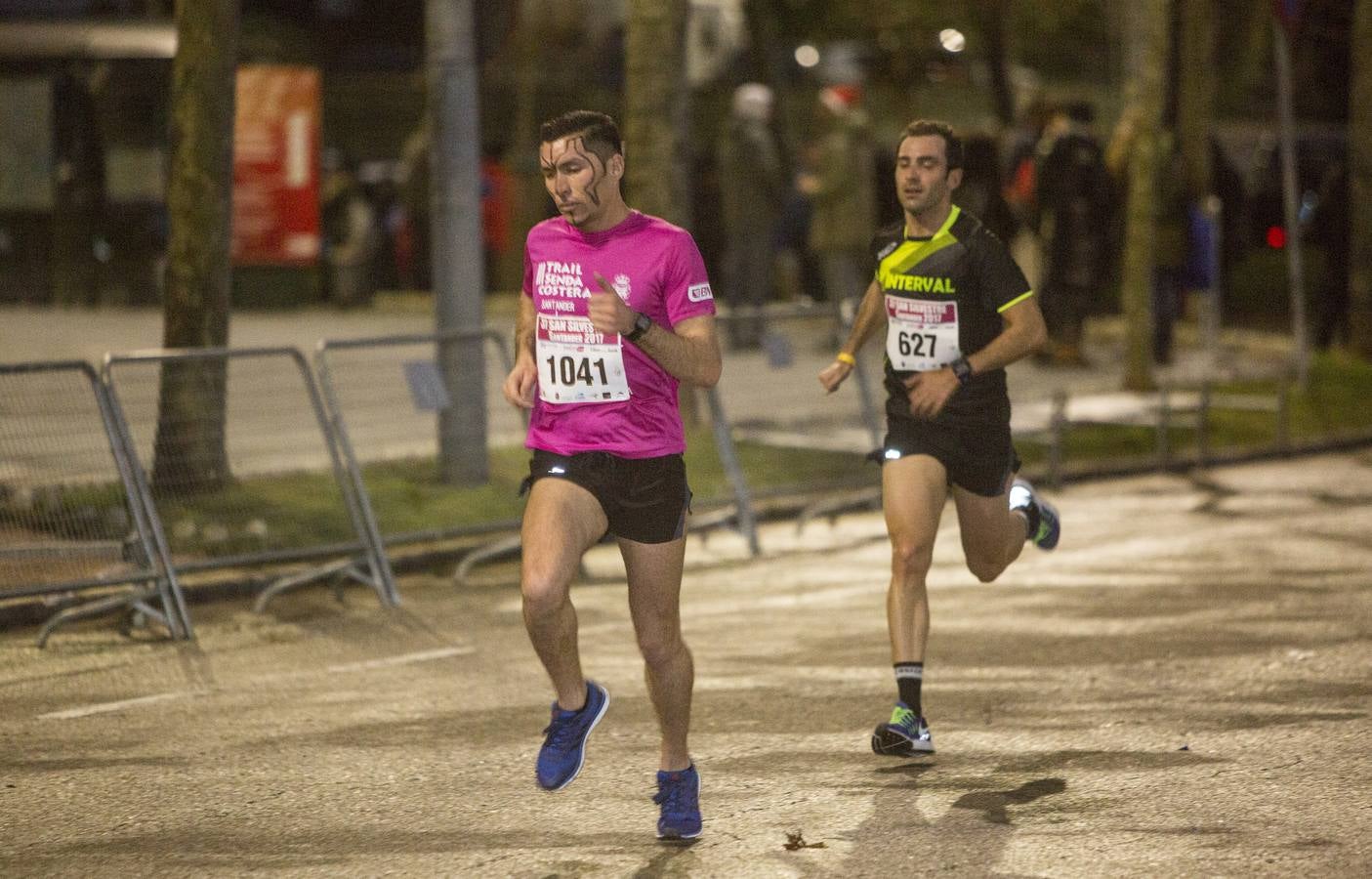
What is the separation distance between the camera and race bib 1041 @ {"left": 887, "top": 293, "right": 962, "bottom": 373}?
748 centimetres

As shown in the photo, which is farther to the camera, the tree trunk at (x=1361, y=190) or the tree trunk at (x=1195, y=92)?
→ the tree trunk at (x=1195, y=92)

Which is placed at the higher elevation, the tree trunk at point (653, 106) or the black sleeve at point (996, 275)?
the tree trunk at point (653, 106)

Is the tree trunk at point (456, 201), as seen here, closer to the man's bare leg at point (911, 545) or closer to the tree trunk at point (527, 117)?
the man's bare leg at point (911, 545)

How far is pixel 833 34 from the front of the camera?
37.3 meters

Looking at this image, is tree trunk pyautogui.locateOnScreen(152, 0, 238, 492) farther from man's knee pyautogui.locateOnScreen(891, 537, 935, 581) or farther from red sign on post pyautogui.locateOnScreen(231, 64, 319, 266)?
red sign on post pyautogui.locateOnScreen(231, 64, 319, 266)

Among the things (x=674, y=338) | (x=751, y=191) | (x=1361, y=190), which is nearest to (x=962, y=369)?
(x=674, y=338)

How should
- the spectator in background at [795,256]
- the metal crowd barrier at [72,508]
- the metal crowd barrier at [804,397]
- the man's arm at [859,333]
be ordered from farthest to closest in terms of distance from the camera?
the spectator in background at [795,256] < the metal crowd barrier at [804,397] < the metal crowd barrier at [72,508] < the man's arm at [859,333]

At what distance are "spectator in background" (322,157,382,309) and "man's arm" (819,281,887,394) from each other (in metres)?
19.3

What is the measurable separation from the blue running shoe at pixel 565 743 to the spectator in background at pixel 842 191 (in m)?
14.5

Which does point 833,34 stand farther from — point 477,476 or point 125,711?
point 125,711

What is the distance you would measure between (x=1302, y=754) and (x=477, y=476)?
248 inches

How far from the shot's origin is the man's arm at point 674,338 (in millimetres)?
5590

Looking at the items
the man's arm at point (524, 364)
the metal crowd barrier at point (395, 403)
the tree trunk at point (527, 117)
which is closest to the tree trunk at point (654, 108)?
the metal crowd barrier at point (395, 403)

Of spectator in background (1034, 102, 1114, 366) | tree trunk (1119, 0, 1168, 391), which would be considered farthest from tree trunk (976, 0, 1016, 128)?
tree trunk (1119, 0, 1168, 391)
